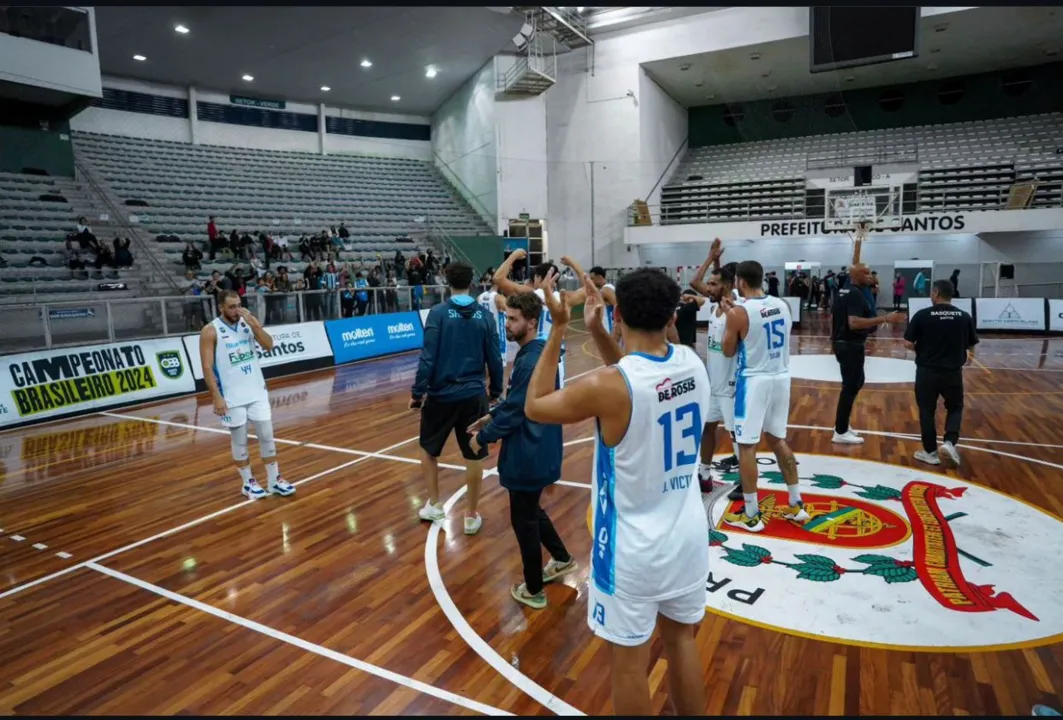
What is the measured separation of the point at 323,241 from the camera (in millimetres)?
20625

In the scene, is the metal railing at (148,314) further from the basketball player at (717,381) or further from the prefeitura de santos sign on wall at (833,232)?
the prefeitura de santos sign on wall at (833,232)

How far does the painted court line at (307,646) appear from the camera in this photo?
353 cm

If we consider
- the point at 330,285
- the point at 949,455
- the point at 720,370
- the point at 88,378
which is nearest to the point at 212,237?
the point at 330,285

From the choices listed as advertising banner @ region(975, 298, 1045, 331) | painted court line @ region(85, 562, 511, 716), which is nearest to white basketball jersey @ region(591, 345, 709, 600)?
painted court line @ region(85, 562, 511, 716)

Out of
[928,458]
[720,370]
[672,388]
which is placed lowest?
[928,458]

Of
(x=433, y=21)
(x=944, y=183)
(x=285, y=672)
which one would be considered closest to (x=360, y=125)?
(x=433, y=21)

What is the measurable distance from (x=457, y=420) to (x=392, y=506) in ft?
4.62

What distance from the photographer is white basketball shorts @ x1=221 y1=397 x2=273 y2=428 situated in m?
6.34

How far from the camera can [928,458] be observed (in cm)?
697

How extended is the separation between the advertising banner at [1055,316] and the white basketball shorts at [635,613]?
19127mm

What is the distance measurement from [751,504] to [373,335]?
1235 centimetres

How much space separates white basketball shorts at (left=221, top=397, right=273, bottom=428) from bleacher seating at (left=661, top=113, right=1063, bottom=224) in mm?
21282

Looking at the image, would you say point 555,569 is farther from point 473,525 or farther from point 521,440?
point 521,440

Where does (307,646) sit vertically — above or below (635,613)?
below
